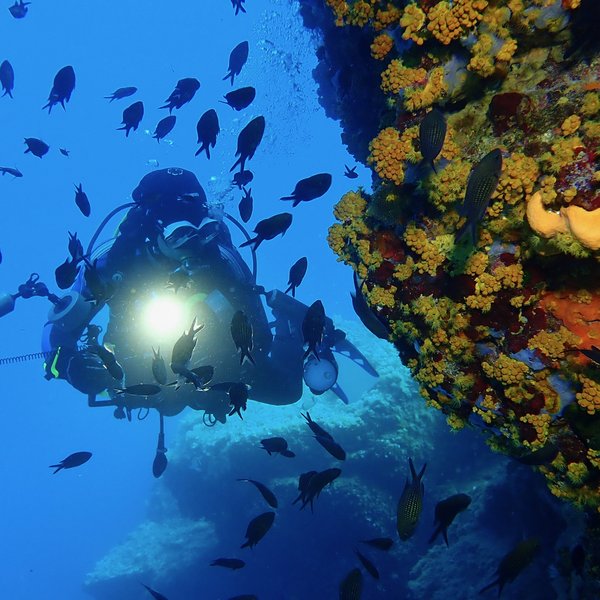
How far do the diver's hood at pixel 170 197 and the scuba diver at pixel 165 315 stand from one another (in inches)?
0.8

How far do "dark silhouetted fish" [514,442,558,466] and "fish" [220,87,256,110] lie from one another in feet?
15.0

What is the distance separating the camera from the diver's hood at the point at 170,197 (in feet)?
23.4

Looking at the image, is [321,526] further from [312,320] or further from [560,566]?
[312,320]

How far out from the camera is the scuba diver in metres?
6.25

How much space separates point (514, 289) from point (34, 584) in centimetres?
5838

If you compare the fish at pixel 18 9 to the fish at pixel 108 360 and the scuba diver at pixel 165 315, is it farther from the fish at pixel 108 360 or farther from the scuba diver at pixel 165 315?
the fish at pixel 108 360

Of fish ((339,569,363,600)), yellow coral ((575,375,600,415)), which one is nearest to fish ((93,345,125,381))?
fish ((339,569,363,600))

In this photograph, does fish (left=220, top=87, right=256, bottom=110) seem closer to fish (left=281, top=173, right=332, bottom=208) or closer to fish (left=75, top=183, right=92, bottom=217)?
fish (left=281, top=173, right=332, bottom=208)

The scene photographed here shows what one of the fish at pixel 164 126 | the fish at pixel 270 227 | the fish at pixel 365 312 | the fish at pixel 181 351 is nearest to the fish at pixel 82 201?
the fish at pixel 164 126

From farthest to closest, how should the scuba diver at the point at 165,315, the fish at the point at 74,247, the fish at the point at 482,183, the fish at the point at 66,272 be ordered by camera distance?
the scuba diver at the point at 165,315 → the fish at the point at 74,247 → the fish at the point at 66,272 → the fish at the point at 482,183

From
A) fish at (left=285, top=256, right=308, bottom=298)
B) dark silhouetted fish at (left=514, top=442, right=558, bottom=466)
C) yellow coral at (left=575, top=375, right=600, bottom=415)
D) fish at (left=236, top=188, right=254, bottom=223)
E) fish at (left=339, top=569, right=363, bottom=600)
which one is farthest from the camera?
fish at (left=236, top=188, right=254, bottom=223)

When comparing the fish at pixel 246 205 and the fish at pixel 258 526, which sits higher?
the fish at pixel 246 205

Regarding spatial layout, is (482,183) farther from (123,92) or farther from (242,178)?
(123,92)

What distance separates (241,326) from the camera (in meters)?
3.54
